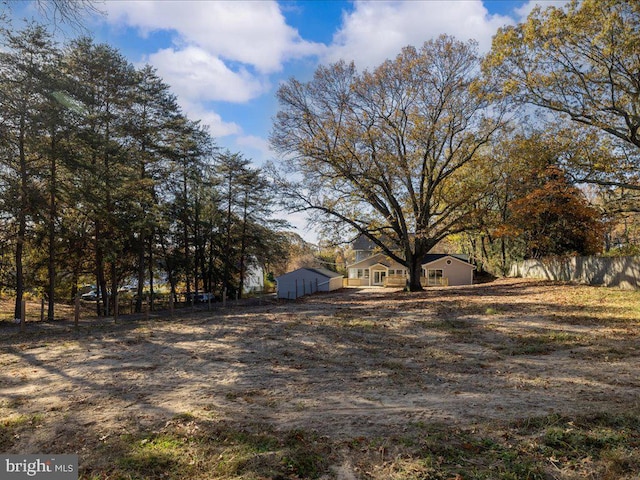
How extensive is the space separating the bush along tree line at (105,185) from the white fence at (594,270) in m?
19.2

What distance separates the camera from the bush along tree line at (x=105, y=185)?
49.6 ft

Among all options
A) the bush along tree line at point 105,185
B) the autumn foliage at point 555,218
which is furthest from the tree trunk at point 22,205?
the autumn foliage at point 555,218

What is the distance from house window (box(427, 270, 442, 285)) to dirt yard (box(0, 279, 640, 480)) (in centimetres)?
3226

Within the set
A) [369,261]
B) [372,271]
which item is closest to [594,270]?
[372,271]

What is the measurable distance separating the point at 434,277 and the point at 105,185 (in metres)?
34.0

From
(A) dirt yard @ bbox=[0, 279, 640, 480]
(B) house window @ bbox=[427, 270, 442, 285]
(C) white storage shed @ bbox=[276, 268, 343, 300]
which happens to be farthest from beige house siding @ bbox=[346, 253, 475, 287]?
(A) dirt yard @ bbox=[0, 279, 640, 480]

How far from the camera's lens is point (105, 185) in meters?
18.0

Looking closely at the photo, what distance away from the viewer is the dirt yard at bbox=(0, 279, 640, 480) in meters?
3.80

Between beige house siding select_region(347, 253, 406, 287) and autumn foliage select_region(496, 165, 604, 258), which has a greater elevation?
autumn foliage select_region(496, 165, 604, 258)

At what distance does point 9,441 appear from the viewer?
4492 mm

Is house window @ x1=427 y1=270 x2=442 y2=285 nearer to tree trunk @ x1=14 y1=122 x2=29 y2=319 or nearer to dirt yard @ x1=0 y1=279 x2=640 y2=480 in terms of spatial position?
dirt yard @ x1=0 y1=279 x2=640 y2=480

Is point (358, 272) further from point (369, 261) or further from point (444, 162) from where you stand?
point (444, 162)

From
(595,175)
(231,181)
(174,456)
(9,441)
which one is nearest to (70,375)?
(9,441)

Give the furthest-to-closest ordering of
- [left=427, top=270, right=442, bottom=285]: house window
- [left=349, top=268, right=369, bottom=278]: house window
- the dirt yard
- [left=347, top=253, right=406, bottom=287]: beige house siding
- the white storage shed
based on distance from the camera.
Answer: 1. [left=349, top=268, right=369, bottom=278]: house window
2. [left=347, top=253, right=406, bottom=287]: beige house siding
3. [left=427, top=270, right=442, bottom=285]: house window
4. the white storage shed
5. the dirt yard
